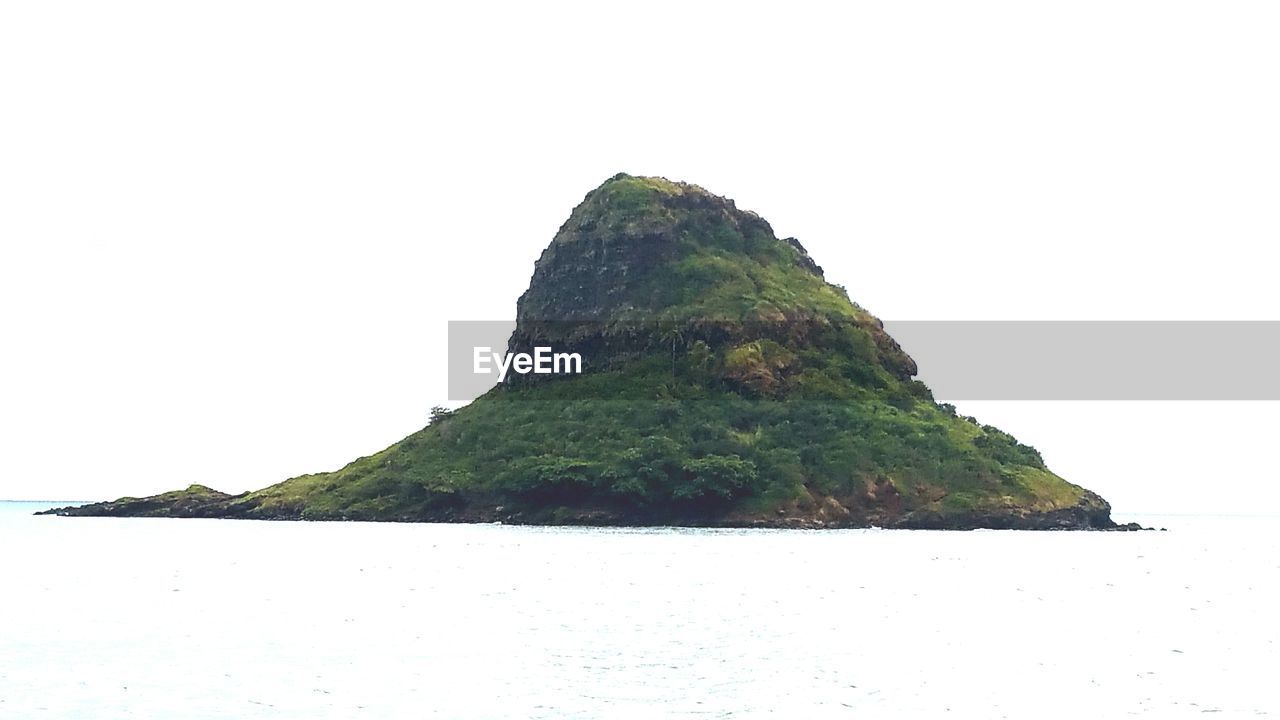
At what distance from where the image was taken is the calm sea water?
157ft

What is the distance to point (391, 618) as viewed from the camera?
71375 millimetres

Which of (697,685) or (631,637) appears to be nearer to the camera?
(697,685)

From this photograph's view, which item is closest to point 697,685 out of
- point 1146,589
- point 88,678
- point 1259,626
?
point 88,678

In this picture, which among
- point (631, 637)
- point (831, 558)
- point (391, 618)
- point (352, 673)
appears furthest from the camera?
point (831, 558)

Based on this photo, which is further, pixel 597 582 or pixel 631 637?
pixel 597 582

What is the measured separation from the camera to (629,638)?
6216 centimetres

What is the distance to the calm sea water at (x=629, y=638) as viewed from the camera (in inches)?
1880

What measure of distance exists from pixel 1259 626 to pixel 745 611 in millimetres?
28074

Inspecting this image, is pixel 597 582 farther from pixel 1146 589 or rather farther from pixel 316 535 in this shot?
pixel 316 535

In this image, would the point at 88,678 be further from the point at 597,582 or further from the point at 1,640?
the point at 597,582

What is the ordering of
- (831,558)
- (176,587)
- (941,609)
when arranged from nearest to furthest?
(941,609)
(176,587)
(831,558)

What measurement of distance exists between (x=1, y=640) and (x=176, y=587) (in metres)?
30.1

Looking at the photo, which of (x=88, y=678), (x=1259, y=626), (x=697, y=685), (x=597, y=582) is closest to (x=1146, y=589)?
(x=1259, y=626)

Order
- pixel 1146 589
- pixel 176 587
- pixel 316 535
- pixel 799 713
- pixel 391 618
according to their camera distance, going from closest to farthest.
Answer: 1. pixel 799 713
2. pixel 391 618
3. pixel 176 587
4. pixel 1146 589
5. pixel 316 535
